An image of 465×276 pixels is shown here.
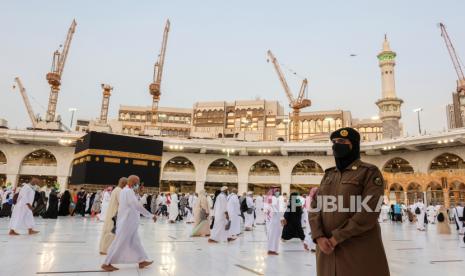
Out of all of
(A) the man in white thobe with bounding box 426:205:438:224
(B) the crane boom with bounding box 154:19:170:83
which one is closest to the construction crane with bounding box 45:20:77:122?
(B) the crane boom with bounding box 154:19:170:83

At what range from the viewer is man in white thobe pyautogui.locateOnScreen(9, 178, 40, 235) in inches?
296

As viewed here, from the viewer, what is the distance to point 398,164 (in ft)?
115

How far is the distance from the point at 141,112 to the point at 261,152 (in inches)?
1655

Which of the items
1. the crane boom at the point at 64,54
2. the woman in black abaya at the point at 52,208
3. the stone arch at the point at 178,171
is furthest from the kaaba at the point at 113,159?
the crane boom at the point at 64,54

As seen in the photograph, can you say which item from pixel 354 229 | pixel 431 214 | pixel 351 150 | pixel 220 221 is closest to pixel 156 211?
pixel 220 221

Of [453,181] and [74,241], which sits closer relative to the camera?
[74,241]

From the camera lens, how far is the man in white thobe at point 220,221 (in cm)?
765

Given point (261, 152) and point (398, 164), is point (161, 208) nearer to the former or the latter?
point (261, 152)

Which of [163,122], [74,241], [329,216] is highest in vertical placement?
[163,122]

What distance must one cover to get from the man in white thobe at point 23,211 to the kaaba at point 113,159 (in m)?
12.0

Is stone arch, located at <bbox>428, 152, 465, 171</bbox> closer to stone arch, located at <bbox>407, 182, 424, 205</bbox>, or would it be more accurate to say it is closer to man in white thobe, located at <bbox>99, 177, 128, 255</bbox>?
stone arch, located at <bbox>407, 182, 424, 205</bbox>

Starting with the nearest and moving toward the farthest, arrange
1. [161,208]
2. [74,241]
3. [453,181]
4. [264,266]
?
[264,266], [74,241], [161,208], [453,181]

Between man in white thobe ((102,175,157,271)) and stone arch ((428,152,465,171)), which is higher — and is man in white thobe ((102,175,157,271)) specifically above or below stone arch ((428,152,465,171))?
below

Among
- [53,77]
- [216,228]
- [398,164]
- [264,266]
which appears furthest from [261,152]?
[53,77]
